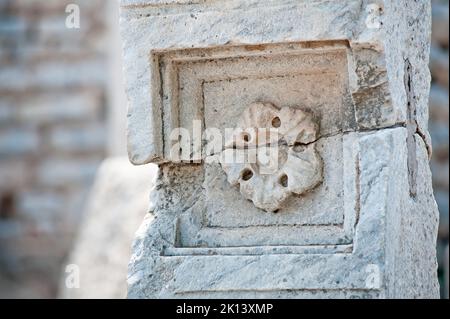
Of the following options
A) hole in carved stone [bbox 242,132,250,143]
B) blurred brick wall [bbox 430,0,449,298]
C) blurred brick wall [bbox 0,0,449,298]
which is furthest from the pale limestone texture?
hole in carved stone [bbox 242,132,250,143]

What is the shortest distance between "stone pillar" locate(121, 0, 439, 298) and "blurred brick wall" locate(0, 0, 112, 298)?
421cm

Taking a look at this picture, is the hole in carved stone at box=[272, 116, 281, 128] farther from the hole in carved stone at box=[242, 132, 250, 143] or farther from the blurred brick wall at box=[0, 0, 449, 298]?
the blurred brick wall at box=[0, 0, 449, 298]

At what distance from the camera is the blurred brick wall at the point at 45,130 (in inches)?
320

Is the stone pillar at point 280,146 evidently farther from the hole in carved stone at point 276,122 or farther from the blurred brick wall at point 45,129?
the blurred brick wall at point 45,129

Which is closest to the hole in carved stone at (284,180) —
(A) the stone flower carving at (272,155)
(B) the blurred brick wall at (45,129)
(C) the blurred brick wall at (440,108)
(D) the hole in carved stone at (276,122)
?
(A) the stone flower carving at (272,155)

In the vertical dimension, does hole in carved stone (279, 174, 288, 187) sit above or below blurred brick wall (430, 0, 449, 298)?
below

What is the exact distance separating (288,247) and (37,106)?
4796mm

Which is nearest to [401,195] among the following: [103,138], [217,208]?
[217,208]

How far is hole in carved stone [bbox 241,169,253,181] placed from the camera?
3871 mm

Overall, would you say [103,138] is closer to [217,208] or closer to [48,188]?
[48,188]

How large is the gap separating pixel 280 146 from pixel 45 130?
460 centimetres

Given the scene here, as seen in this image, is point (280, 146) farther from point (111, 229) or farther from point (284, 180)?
point (111, 229)

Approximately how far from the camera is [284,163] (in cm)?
383
